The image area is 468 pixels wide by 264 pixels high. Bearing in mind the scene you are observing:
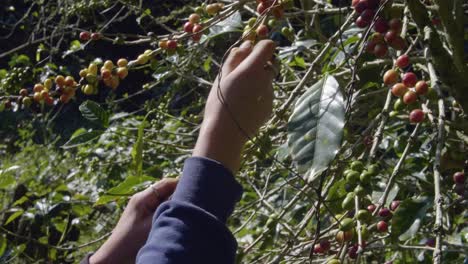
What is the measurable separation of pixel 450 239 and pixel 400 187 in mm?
239

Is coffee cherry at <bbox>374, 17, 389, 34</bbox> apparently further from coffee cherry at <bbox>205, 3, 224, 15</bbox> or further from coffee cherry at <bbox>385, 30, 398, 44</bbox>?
coffee cherry at <bbox>205, 3, 224, 15</bbox>

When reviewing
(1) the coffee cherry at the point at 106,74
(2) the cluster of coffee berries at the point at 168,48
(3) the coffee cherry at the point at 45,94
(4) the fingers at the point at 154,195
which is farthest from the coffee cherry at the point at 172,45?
(3) the coffee cherry at the point at 45,94

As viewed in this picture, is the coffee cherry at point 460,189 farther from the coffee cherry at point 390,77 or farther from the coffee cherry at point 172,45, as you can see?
the coffee cherry at point 172,45

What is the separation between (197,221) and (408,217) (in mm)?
350

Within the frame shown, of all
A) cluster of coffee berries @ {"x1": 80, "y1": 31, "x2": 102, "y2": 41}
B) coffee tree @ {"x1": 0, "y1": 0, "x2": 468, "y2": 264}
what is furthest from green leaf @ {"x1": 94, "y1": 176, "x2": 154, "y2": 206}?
cluster of coffee berries @ {"x1": 80, "y1": 31, "x2": 102, "y2": 41}

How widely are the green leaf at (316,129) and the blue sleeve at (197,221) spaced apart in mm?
164

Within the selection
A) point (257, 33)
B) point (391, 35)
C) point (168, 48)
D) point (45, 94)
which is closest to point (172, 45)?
point (168, 48)

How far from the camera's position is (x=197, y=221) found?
34.2 inches

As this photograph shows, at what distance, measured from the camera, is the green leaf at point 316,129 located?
2.42 ft

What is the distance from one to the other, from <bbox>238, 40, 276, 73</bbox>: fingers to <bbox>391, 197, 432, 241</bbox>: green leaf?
0.31 metres

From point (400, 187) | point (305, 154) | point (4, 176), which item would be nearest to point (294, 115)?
point (305, 154)

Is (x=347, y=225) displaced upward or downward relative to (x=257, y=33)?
downward

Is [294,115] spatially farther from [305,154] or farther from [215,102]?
[215,102]

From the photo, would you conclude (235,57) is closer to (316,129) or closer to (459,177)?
(316,129)
